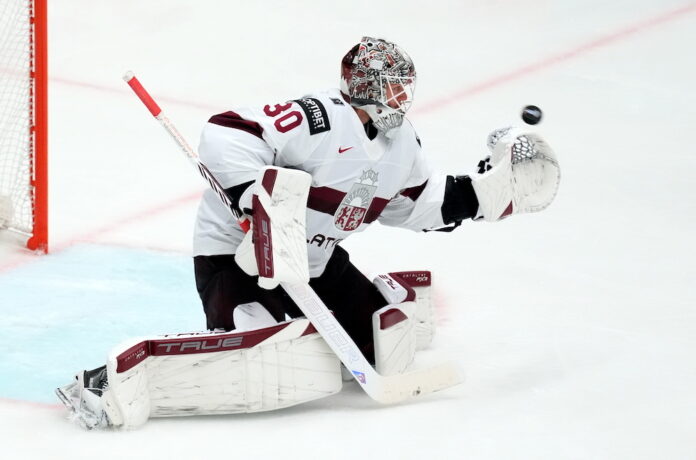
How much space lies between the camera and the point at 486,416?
2.79 meters

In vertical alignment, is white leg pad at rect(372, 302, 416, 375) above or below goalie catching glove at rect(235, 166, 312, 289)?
below

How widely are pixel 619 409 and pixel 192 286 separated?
148 centimetres

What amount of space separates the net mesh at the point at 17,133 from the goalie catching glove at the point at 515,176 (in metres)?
1.59

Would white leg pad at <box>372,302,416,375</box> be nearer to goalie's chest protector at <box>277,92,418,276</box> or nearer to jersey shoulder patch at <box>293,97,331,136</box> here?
goalie's chest protector at <box>277,92,418,276</box>

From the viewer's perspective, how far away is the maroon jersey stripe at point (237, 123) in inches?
111

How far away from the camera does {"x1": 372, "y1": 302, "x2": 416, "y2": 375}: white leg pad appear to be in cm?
298

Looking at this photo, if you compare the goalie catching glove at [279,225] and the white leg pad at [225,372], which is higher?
the goalie catching glove at [279,225]

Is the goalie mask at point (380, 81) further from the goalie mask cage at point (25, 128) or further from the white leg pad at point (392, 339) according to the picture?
the goalie mask cage at point (25, 128)

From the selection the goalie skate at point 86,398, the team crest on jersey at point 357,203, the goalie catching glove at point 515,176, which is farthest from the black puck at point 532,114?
the goalie skate at point 86,398

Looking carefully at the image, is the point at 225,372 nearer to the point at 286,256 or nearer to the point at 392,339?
the point at 286,256

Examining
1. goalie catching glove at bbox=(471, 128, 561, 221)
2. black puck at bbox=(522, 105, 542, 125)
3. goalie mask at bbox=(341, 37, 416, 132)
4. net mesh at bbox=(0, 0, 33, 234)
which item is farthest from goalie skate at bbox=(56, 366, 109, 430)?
net mesh at bbox=(0, 0, 33, 234)

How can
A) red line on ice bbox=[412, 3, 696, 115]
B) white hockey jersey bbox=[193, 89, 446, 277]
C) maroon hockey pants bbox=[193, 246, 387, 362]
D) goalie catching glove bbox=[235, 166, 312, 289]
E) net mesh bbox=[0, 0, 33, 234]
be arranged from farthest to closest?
red line on ice bbox=[412, 3, 696, 115] → net mesh bbox=[0, 0, 33, 234] → maroon hockey pants bbox=[193, 246, 387, 362] → white hockey jersey bbox=[193, 89, 446, 277] → goalie catching glove bbox=[235, 166, 312, 289]

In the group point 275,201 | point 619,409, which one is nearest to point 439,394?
point 619,409

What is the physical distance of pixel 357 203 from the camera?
2.97 m
